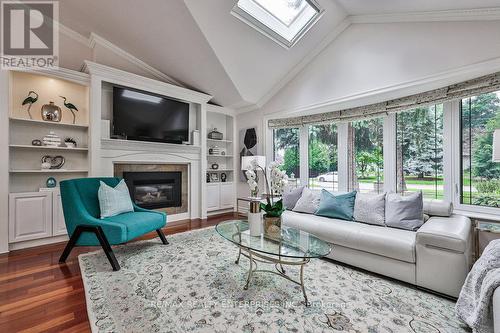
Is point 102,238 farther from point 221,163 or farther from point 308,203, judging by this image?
point 221,163

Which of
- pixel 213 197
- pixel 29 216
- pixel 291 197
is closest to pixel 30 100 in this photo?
pixel 29 216

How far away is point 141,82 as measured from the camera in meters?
3.63

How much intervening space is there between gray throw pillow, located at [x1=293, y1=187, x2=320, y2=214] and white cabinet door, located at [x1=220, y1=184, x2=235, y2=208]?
205cm

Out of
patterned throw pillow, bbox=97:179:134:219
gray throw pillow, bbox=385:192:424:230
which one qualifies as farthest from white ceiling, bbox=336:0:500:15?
patterned throw pillow, bbox=97:179:134:219

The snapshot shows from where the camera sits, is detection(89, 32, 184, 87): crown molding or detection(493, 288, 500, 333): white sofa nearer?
detection(493, 288, 500, 333): white sofa

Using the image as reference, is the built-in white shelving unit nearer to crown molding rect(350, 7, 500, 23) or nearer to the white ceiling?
the white ceiling

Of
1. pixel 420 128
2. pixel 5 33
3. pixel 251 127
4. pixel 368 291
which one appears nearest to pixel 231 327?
pixel 368 291

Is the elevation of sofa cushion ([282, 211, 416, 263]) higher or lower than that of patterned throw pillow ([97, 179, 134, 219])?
lower

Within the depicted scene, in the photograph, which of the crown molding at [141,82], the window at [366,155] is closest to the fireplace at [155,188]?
the crown molding at [141,82]

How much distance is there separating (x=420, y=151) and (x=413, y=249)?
1.56m

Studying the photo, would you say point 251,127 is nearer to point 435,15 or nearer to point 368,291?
point 435,15

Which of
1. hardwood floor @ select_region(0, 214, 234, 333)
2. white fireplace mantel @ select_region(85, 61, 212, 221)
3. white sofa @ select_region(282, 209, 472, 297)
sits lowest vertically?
hardwood floor @ select_region(0, 214, 234, 333)

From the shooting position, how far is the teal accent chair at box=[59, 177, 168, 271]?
223cm

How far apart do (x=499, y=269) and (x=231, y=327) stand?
1639mm
